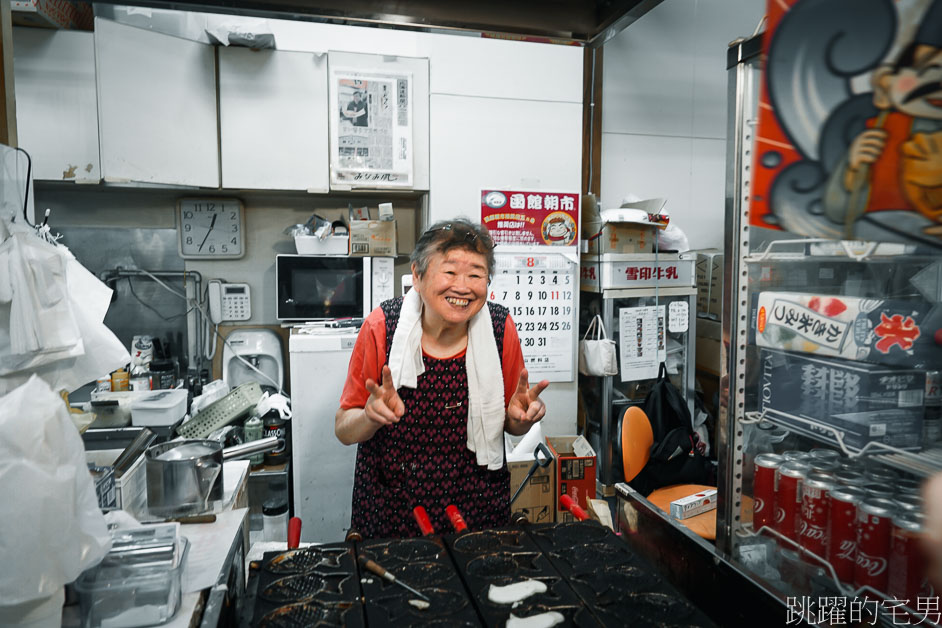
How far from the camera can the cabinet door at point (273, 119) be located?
9.20 ft

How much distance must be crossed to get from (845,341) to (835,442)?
0.22 m

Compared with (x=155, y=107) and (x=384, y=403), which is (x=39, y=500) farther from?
(x=155, y=107)

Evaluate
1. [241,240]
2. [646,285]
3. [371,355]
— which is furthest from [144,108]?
[646,285]

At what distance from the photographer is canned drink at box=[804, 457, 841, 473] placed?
4.06ft

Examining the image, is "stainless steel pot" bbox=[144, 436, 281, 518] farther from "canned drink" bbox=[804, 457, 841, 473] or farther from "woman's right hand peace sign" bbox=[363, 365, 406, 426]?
"canned drink" bbox=[804, 457, 841, 473]

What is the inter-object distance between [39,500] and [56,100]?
2.74 m

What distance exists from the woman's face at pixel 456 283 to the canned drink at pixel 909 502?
3.46ft

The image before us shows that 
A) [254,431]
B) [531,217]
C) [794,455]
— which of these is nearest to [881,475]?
[794,455]

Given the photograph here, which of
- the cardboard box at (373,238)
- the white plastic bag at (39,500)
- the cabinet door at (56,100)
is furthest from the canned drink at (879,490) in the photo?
the cabinet door at (56,100)

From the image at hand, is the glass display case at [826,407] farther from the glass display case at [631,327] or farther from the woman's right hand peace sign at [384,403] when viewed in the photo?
the glass display case at [631,327]

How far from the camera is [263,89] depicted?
2.83 meters

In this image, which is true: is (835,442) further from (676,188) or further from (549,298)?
(676,188)

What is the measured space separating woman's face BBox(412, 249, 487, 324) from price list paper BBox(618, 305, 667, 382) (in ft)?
6.18

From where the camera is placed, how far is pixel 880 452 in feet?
3.86
